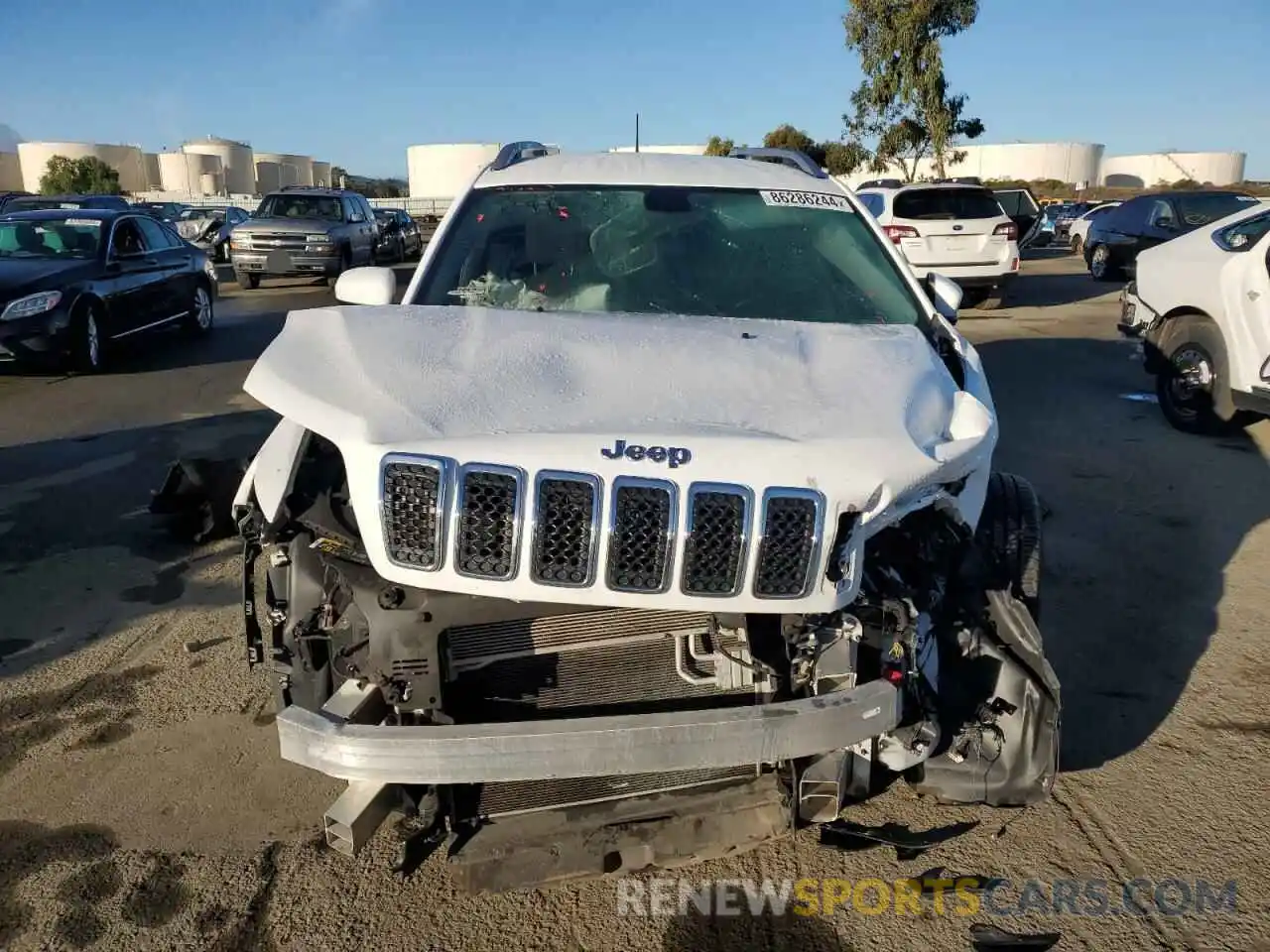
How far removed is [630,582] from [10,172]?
113m

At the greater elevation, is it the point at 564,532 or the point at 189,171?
the point at 189,171

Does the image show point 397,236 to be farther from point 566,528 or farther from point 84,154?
point 84,154

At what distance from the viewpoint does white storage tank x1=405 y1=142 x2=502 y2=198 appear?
74.5 metres

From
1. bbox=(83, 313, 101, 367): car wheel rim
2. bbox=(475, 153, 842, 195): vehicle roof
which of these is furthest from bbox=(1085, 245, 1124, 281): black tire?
bbox=(83, 313, 101, 367): car wheel rim

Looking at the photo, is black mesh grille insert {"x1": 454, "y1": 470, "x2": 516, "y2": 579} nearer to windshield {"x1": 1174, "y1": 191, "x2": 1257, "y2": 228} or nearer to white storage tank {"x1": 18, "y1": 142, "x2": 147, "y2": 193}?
windshield {"x1": 1174, "y1": 191, "x2": 1257, "y2": 228}

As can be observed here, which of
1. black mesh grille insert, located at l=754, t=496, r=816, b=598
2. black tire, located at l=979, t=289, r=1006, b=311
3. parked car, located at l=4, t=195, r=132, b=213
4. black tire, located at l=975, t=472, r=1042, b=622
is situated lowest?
black tire, located at l=979, t=289, r=1006, b=311

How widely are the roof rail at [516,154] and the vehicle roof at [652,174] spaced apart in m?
0.10

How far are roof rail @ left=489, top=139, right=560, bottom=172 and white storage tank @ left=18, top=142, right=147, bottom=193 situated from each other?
102 meters

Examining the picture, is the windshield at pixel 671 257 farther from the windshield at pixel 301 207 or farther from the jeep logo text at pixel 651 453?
the windshield at pixel 301 207

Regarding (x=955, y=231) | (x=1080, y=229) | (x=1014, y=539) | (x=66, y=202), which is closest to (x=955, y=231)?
(x=955, y=231)

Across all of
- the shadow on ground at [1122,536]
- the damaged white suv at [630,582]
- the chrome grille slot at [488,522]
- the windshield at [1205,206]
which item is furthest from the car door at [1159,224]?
the chrome grille slot at [488,522]

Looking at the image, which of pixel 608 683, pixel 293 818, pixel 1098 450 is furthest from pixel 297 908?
pixel 1098 450

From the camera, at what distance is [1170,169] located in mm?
97312

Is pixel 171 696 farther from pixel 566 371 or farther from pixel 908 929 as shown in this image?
pixel 908 929
